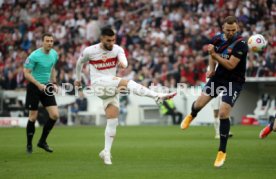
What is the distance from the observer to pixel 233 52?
11.5 metres

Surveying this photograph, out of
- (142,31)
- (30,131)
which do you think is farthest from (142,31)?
(30,131)

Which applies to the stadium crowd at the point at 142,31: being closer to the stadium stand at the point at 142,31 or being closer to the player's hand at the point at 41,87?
the stadium stand at the point at 142,31

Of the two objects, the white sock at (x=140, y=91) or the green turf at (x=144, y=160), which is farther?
the white sock at (x=140, y=91)

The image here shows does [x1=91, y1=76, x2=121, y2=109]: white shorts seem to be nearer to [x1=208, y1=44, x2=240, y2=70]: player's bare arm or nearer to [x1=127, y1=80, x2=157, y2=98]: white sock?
[x1=127, y1=80, x2=157, y2=98]: white sock

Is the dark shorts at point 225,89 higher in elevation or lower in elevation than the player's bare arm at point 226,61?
lower

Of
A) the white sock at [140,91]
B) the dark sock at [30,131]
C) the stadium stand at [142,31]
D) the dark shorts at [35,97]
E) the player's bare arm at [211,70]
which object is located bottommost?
the dark sock at [30,131]

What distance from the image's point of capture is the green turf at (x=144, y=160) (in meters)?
10.4

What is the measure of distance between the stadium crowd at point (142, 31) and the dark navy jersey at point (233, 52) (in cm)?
1573

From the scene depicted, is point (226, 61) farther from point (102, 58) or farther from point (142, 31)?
point (142, 31)

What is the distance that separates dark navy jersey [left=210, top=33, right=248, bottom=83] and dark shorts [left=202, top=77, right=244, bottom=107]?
0.11 meters

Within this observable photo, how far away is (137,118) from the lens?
30.5 meters

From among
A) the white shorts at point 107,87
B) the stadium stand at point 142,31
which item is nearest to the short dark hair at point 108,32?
→ the white shorts at point 107,87

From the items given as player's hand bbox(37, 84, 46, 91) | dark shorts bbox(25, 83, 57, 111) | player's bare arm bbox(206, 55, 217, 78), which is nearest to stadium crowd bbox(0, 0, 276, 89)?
dark shorts bbox(25, 83, 57, 111)

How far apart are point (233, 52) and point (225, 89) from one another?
71 cm
